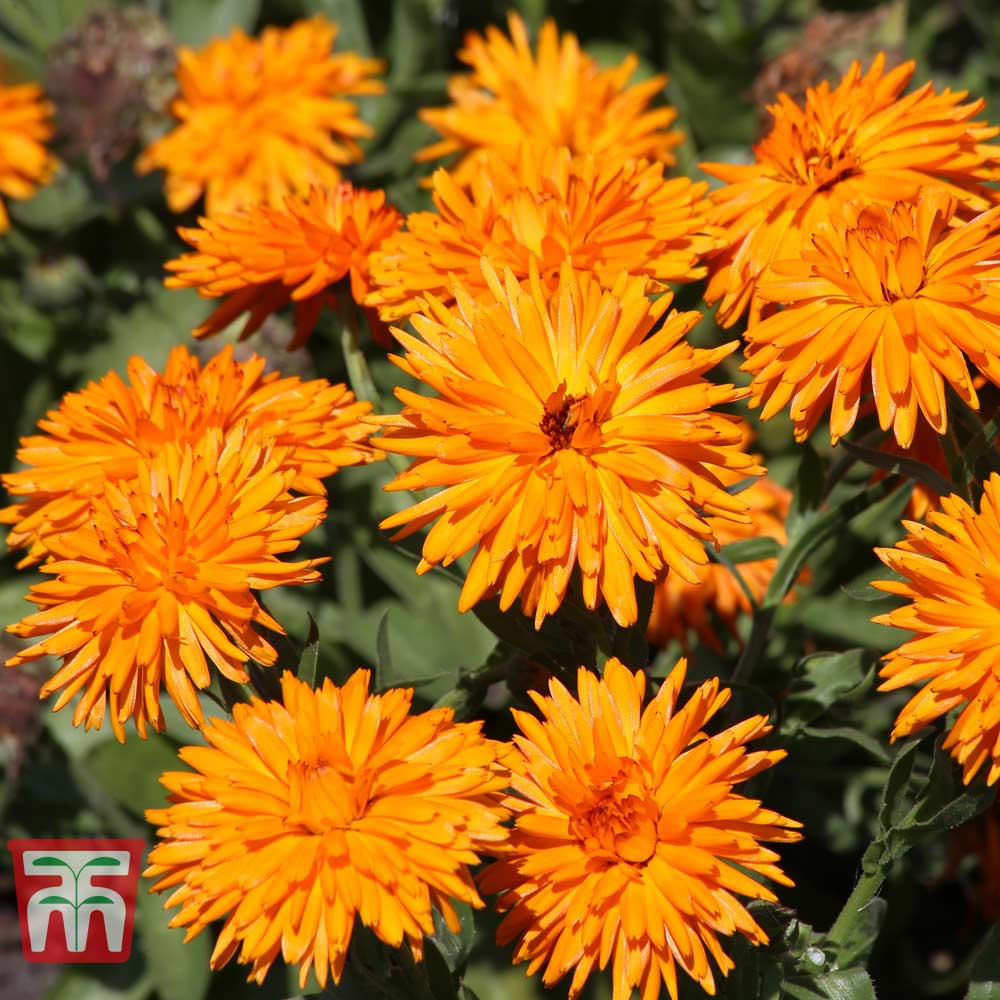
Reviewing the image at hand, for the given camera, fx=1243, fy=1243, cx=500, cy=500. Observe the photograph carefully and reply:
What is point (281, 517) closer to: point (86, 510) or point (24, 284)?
point (86, 510)

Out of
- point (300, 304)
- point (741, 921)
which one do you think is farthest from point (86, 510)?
point (741, 921)

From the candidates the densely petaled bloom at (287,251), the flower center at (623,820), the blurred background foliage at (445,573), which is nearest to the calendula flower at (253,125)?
the blurred background foliage at (445,573)

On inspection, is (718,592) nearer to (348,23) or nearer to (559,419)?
(559,419)

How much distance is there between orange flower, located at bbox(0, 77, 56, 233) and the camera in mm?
2514

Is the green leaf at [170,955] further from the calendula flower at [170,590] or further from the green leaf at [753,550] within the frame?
the green leaf at [753,550]

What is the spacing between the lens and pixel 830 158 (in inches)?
50.6

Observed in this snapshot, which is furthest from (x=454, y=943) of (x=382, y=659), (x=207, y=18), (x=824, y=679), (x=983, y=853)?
(x=207, y=18)

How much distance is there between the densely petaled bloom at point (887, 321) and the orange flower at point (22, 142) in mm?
1869

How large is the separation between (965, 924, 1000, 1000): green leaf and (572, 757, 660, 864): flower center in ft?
1.60

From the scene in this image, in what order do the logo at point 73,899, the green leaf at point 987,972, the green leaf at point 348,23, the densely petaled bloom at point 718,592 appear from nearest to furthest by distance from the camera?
the green leaf at point 987,972 < the logo at point 73,899 < the densely petaled bloom at point 718,592 < the green leaf at point 348,23

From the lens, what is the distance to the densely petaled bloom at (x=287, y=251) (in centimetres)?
136

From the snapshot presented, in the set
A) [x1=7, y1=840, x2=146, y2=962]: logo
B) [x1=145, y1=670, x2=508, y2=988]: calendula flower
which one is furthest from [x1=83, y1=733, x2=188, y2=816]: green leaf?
[x1=145, y1=670, x2=508, y2=988]: calendula flower

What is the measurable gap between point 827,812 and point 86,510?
128 centimetres

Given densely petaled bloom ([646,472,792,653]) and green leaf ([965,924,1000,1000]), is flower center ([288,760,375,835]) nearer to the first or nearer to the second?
green leaf ([965,924,1000,1000])
